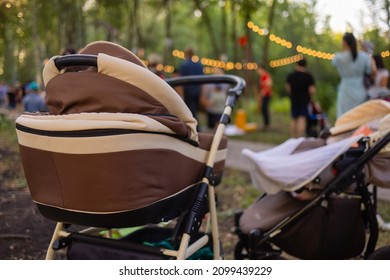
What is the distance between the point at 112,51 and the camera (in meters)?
2.33

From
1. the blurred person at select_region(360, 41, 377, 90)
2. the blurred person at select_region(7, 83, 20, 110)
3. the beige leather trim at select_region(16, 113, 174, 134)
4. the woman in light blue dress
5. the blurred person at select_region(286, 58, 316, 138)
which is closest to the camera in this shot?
the beige leather trim at select_region(16, 113, 174, 134)

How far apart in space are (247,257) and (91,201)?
144cm

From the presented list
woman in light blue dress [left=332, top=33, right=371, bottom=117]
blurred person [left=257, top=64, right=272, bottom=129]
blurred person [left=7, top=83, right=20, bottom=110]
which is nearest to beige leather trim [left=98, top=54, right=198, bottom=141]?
blurred person [left=7, top=83, right=20, bottom=110]

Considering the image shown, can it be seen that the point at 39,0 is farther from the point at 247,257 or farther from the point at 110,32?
the point at 247,257

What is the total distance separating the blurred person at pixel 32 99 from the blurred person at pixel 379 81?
285cm

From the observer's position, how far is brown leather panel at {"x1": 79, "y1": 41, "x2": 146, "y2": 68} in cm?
230

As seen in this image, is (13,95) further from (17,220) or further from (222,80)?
(222,80)

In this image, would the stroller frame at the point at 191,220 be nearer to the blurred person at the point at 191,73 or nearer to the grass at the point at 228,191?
the grass at the point at 228,191

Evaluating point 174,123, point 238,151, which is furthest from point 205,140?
point 238,151

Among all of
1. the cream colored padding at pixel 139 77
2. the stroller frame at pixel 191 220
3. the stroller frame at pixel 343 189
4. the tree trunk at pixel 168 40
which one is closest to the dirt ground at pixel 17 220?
the stroller frame at pixel 191 220

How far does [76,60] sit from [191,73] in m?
5.50

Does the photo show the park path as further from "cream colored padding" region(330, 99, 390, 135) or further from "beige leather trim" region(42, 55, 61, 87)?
"beige leather trim" region(42, 55, 61, 87)
